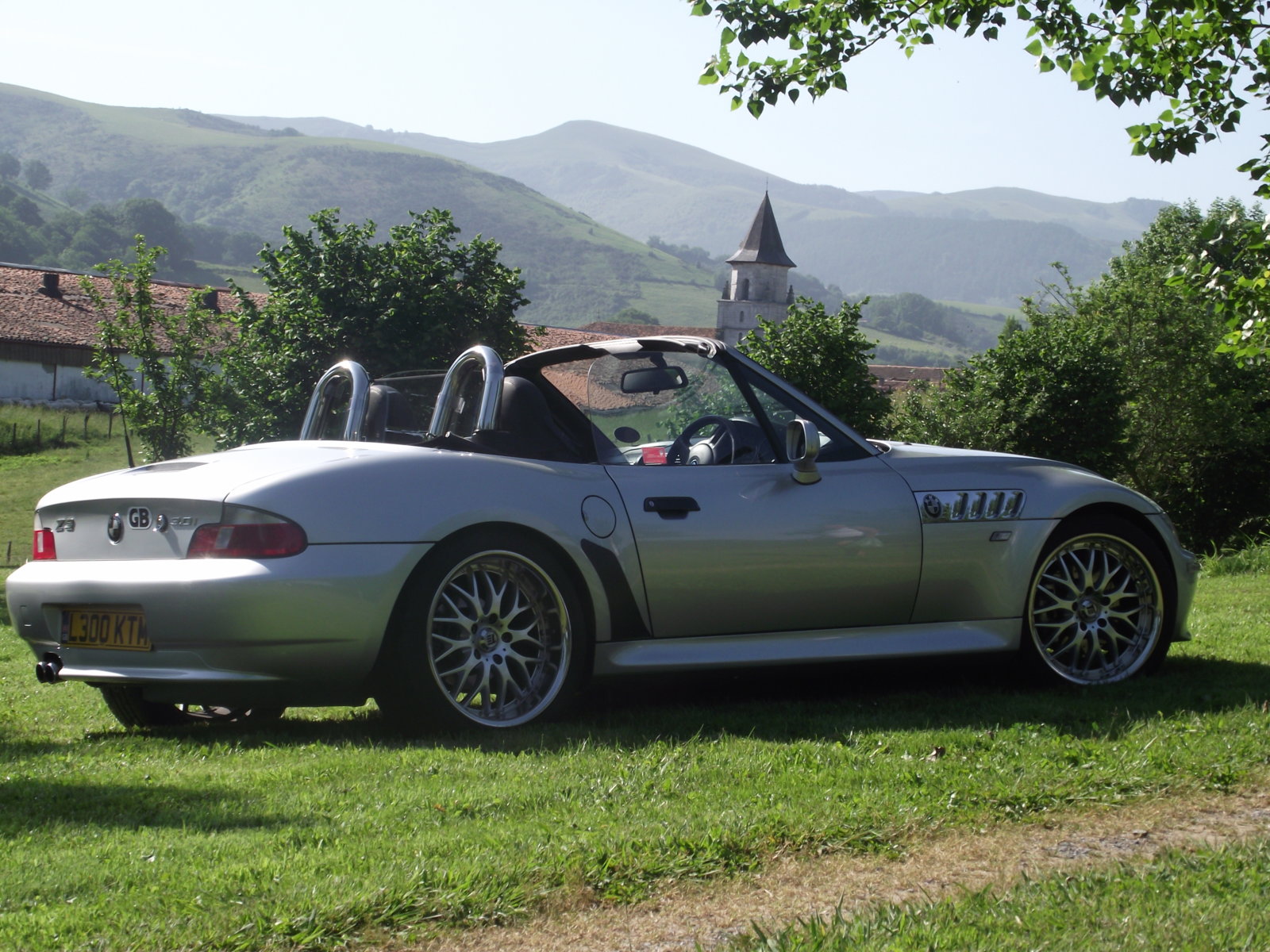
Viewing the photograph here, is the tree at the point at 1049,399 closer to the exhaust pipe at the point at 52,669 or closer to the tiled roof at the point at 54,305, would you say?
the exhaust pipe at the point at 52,669

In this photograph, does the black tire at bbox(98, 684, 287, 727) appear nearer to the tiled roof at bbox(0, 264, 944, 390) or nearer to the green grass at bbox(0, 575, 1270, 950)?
the green grass at bbox(0, 575, 1270, 950)

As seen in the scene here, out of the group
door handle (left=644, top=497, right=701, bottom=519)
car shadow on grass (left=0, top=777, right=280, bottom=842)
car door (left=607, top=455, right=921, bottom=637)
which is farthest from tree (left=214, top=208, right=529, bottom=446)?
car shadow on grass (left=0, top=777, right=280, bottom=842)

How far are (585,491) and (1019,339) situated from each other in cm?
2599

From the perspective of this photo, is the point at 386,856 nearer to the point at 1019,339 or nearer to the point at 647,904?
the point at 647,904

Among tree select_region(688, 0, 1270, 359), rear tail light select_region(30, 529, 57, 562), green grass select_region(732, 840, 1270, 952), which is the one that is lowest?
green grass select_region(732, 840, 1270, 952)

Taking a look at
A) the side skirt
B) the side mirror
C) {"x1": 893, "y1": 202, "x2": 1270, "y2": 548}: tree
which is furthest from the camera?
{"x1": 893, "y1": 202, "x2": 1270, "y2": 548}: tree

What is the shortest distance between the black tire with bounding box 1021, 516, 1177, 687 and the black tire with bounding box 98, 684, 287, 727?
127 inches

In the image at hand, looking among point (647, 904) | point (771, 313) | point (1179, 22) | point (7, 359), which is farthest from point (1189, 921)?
point (771, 313)

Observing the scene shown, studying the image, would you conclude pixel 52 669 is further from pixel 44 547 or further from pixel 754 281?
pixel 754 281

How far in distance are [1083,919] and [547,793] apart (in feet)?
5.16

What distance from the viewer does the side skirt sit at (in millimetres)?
5152

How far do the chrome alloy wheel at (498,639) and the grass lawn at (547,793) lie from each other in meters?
0.18

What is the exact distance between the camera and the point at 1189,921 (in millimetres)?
2930

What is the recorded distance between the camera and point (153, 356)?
146 ft
